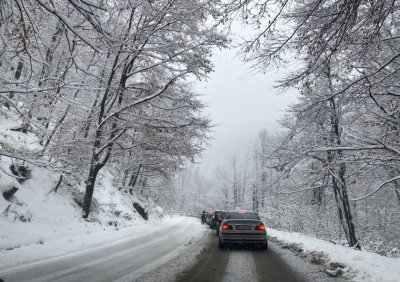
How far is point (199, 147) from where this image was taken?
16875 millimetres

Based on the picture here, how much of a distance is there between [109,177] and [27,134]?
10.8 meters

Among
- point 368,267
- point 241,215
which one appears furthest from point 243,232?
point 368,267

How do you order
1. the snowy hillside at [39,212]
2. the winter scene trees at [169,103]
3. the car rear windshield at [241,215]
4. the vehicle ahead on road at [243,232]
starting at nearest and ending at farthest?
the winter scene trees at [169,103]
the snowy hillside at [39,212]
the vehicle ahead on road at [243,232]
the car rear windshield at [241,215]

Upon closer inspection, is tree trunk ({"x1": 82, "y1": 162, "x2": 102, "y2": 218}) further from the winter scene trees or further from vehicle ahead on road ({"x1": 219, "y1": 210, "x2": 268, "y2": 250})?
Answer: vehicle ahead on road ({"x1": 219, "y1": 210, "x2": 268, "y2": 250})

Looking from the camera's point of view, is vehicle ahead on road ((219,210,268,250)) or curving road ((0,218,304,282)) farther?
vehicle ahead on road ((219,210,268,250))

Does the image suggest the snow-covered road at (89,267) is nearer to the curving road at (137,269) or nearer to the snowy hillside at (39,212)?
the curving road at (137,269)

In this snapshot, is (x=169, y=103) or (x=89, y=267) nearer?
(x=89, y=267)

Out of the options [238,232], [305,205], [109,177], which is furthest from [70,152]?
[305,205]

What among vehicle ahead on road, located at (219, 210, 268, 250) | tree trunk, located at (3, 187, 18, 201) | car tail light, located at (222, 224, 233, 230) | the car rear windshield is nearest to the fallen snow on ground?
vehicle ahead on road, located at (219, 210, 268, 250)

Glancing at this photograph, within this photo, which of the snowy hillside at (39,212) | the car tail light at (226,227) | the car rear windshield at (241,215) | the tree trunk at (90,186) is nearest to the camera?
the snowy hillside at (39,212)

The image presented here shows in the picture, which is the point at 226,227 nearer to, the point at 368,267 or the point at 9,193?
the point at 368,267

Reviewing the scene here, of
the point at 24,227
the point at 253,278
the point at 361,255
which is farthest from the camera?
the point at 24,227

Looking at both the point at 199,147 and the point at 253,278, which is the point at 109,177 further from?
the point at 253,278

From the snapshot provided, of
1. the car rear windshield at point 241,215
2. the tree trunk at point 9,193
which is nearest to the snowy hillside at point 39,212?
the tree trunk at point 9,193
